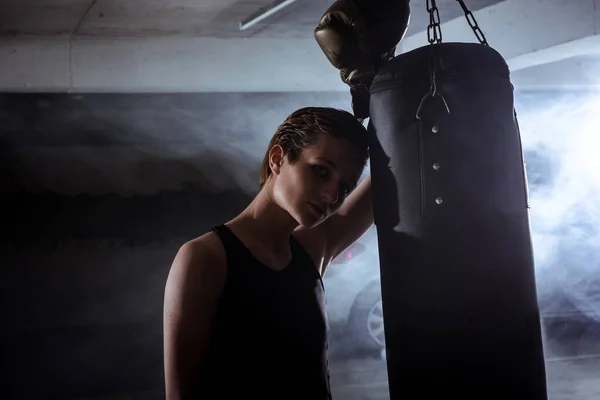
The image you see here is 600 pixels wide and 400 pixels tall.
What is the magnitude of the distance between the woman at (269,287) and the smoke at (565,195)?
5880 mm

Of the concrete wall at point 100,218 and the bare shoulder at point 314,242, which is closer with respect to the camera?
the bare shoulder at point 314,242

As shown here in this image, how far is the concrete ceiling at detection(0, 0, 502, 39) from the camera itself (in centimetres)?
481

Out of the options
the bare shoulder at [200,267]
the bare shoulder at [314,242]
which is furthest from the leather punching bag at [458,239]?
the bare shoulder at [200,267]

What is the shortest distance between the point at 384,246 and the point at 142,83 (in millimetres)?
4476

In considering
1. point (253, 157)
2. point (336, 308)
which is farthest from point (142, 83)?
point (336, 308)

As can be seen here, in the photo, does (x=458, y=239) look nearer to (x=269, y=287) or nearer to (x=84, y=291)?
(x=269, y=287)

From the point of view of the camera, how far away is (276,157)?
1.65 metres

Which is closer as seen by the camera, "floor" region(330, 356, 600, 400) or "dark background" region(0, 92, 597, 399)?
"floor" region(330, 356, 600, 400)

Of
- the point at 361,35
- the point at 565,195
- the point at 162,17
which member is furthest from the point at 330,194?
the point at 565,195

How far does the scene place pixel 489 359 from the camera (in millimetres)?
1544

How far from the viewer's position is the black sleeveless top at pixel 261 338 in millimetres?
1504

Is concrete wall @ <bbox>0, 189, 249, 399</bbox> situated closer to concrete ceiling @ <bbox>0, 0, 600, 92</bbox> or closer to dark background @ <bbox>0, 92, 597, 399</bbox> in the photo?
dark background @ <bbox>0, 92, 597, 399</bbox>

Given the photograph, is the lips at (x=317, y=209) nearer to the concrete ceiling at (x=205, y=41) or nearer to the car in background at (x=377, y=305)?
the concrete ceiling at (x=205, y=41)

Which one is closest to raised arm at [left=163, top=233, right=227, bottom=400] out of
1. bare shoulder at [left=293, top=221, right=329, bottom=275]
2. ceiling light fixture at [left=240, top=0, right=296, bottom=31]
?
bare shoulder at [left=293, top=221, right=329, bottom=275]
